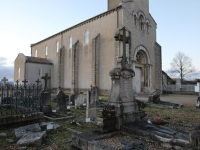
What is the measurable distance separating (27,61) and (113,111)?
23.9 m

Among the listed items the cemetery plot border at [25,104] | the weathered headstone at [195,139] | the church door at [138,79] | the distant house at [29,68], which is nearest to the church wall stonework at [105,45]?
the church door at [138,79]

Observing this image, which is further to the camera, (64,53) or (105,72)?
(64,53)

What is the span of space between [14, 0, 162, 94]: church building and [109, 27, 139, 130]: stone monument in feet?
33.8

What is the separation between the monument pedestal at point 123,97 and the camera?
18.4 ft

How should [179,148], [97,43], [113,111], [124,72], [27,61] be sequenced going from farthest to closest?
1. [27,61]
2. [97,43]
3. [124,72]
4. [113,111]
5. [179,148]

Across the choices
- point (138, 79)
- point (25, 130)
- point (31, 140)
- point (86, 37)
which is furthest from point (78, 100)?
point (86, 37)

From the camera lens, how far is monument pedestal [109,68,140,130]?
560 cm

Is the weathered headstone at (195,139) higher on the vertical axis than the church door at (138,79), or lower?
lower

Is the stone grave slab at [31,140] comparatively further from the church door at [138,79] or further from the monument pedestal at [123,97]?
the church door at [138,79]

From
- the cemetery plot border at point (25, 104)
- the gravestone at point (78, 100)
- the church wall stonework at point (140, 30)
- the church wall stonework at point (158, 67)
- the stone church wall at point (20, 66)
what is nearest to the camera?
the cemetery plot border at point (25, 104)

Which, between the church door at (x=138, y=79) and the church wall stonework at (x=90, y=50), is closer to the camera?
the church wall stonework at (x=90, y=50)

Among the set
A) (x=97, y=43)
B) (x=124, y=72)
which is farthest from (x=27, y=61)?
(x=124, y=72)

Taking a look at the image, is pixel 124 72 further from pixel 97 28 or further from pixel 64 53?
pixel 64 53

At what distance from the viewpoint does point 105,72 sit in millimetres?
19516
